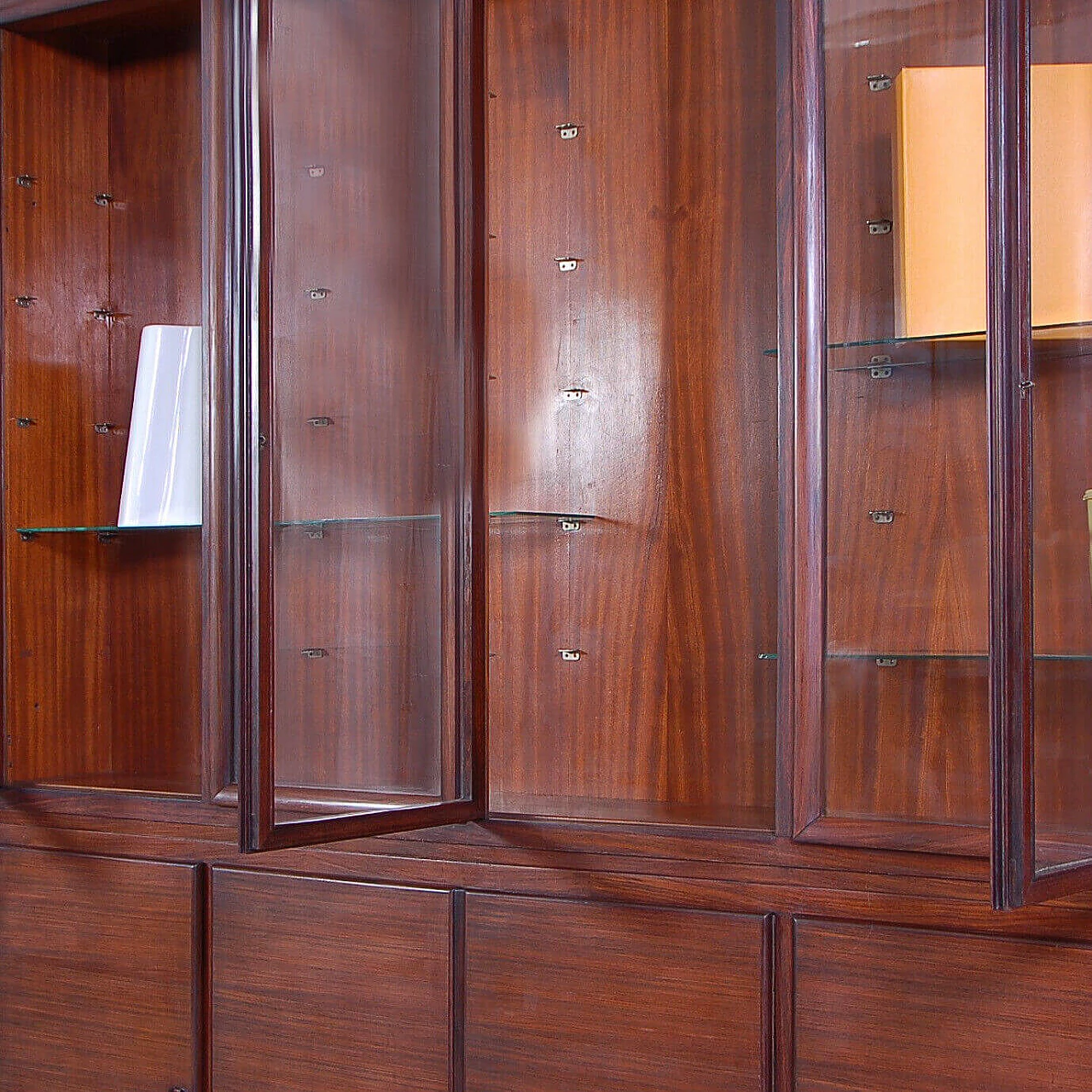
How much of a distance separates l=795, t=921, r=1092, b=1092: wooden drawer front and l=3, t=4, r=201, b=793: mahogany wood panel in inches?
33.7

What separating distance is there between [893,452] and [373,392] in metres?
0.57

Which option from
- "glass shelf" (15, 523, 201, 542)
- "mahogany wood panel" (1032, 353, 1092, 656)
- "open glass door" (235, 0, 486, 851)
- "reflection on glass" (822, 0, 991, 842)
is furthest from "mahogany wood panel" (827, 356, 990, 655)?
"glass shelf" (15, 523, 201, 542)

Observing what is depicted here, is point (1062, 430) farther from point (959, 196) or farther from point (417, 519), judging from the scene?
point (417, 519)

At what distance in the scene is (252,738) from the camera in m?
1.25

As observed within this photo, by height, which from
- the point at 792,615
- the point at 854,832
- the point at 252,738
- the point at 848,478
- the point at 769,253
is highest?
the point at 769,253

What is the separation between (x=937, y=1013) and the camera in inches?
49.4

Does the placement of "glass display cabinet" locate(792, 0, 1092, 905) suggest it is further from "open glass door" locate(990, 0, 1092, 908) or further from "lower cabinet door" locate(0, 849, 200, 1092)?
"lower cabinet door" locate(0, 849, 200, 1092)

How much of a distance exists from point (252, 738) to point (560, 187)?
0.79m

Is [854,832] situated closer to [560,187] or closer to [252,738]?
[252,738]

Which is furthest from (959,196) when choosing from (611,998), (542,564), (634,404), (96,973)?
(96,973)

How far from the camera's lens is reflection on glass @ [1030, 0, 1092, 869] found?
3.64ft

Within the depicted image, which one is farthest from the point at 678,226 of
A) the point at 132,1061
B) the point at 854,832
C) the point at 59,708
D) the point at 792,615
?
the point at 132,1061

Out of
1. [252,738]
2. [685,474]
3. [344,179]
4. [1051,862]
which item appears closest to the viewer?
[1051,862]

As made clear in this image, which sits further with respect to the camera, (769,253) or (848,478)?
(769,253)
